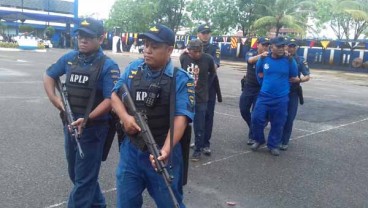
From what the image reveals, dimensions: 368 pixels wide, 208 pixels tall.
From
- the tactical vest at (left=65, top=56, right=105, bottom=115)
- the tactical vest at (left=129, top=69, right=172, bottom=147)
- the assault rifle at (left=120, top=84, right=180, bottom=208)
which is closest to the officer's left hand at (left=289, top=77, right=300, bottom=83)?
the tactical vest at (left=65, top=56, right=105, bottom=115)

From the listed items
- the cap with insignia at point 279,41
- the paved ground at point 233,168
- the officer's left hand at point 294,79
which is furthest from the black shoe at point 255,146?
the cap with insignia at point 279,41

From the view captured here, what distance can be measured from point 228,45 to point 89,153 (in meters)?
33.2

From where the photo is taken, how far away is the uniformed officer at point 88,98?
3.32 metres

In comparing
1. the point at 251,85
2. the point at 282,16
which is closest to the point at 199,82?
A: the point at 251,85

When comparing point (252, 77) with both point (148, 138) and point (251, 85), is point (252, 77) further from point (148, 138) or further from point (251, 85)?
point (148, 138)

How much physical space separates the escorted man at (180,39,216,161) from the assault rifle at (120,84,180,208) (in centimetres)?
295

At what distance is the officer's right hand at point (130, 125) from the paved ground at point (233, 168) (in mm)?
1623

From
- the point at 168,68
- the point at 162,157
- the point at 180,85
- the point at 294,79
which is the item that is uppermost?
the point at 168,68

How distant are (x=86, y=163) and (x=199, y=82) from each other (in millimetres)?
2682

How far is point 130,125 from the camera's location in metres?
2.68

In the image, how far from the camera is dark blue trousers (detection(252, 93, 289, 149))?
6.22 m

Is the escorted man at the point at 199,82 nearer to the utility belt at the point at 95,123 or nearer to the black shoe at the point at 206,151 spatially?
the black shoe at the point at 206,151

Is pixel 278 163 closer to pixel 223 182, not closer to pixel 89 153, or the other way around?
pixel 223 182

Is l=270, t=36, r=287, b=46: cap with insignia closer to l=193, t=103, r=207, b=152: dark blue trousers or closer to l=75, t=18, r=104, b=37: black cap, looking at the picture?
l=193, t=103, r=207, b=152: dark blue trousers
